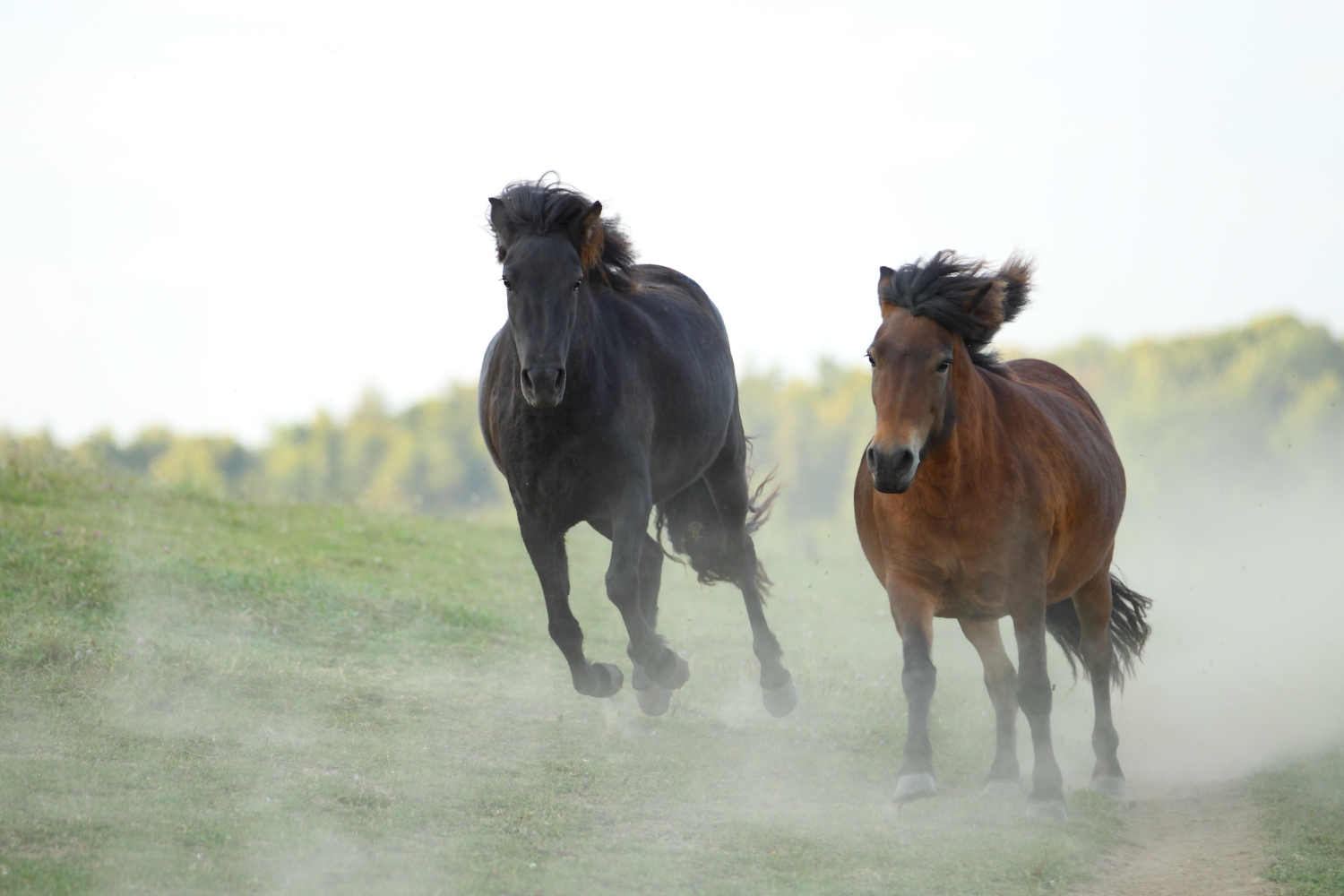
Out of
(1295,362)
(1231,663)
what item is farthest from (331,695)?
(1295,362)

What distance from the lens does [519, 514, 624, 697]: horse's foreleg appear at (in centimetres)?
657

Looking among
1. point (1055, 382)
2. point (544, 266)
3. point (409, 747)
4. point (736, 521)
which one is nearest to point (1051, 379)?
point (1055, 382)

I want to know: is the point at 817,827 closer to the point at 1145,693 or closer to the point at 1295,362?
the point at 1145,693

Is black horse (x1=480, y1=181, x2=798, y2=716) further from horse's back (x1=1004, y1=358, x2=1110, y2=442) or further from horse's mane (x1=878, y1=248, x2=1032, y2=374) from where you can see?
horse's back (x1=1004, y1=358, x2=1110, y2=442)

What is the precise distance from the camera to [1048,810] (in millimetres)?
5957

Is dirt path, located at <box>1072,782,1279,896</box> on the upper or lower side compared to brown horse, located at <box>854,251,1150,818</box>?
lower

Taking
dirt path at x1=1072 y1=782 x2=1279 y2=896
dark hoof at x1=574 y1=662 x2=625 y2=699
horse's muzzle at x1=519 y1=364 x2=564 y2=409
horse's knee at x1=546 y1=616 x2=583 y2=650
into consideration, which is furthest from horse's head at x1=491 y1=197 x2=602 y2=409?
dirt path at x1=1072 y1=782 x2=1279 y2=896

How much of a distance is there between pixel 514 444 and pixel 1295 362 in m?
33.4

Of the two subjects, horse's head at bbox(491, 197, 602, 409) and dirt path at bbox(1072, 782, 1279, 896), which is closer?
dirt path at bbox(1072, 782, 1279, 896)

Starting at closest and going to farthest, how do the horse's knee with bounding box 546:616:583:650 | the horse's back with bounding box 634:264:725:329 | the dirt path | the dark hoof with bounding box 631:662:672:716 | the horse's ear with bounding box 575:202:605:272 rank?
the dirt path, the horse's ear with bounding box 575:202:605:272, the horse's knee with bounding box 546:616:583:650, the dark hoof with bounding box 631:662:672:716, the horse's back with bounding box 634:264:725:329

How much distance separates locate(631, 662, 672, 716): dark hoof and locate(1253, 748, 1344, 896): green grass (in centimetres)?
323

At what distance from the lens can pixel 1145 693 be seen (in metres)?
10.0

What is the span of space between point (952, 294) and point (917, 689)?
186 cm

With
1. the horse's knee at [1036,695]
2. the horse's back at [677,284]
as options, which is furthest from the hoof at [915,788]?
the horse's back at [677,284]
